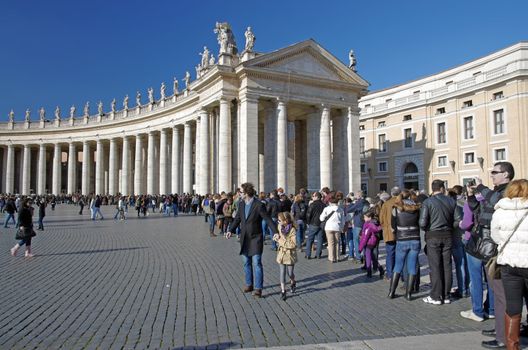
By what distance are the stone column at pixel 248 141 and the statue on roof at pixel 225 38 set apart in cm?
507

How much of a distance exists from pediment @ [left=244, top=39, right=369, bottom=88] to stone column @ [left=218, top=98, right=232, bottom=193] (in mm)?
3933

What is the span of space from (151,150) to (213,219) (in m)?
34.1

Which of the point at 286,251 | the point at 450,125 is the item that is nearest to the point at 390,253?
the point at 286,251

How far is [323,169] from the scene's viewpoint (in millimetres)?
34844

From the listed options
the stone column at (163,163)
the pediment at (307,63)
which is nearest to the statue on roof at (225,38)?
the pediment at (307,63)

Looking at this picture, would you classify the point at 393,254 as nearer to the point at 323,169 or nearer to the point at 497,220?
the point at 497,220

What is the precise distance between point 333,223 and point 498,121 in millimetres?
33607

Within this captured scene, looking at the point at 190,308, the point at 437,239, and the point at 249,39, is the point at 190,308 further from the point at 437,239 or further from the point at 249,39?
the point at 249,39

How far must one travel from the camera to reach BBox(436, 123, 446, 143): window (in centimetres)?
4334

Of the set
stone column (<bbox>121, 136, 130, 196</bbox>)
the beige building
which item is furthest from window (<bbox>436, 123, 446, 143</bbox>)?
stone column (<bbox>121, 136, 130, 196</bbox>)

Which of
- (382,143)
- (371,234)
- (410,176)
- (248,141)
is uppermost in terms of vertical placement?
(382,143)

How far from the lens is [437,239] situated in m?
7.24

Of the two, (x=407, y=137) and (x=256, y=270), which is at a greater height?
(x=407, y=137)

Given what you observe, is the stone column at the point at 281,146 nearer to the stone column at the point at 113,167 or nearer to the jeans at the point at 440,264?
the jeans at the point at 440,264
